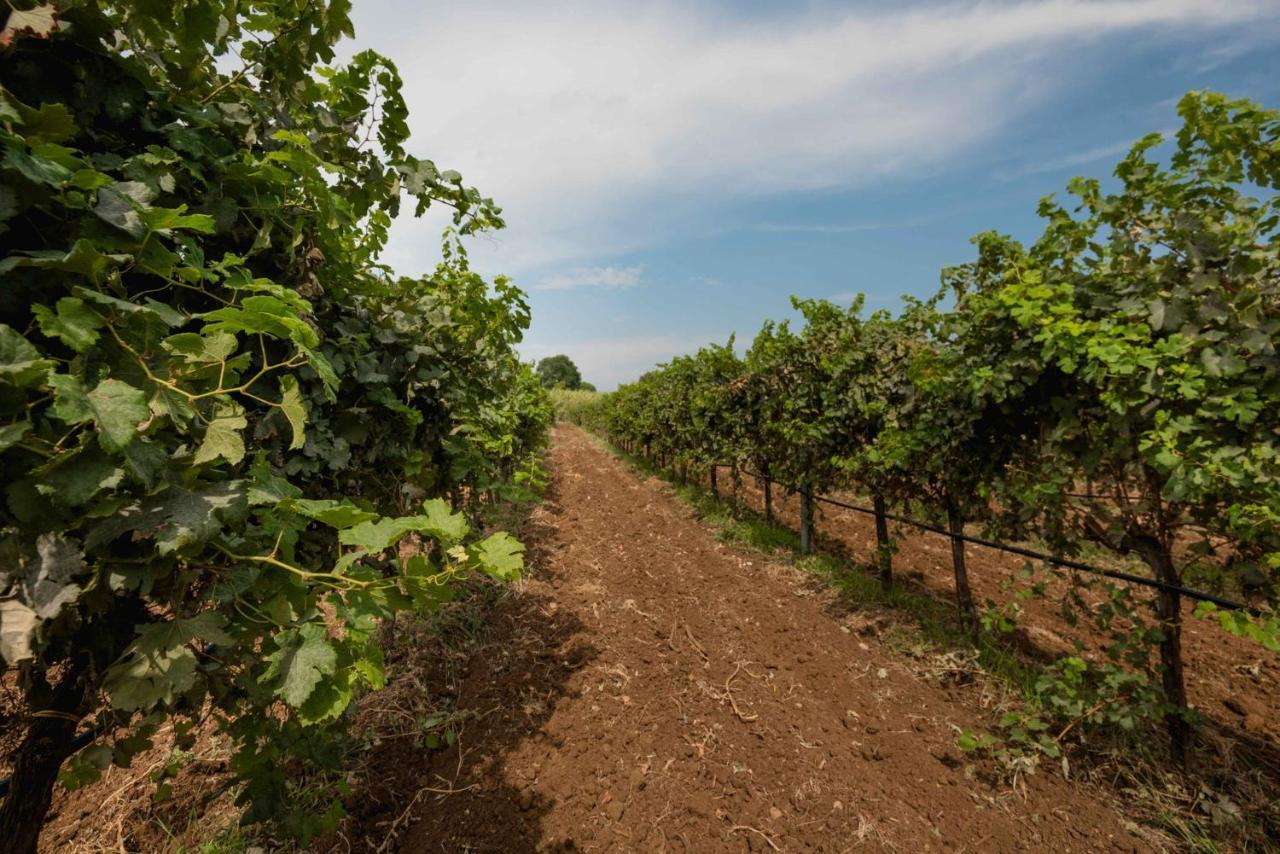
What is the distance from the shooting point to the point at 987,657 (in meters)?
4.22

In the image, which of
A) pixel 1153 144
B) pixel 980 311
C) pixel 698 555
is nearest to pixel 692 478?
pixel 698 555

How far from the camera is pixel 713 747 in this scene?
3.29 metres

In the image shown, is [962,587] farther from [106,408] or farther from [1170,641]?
[106,408]

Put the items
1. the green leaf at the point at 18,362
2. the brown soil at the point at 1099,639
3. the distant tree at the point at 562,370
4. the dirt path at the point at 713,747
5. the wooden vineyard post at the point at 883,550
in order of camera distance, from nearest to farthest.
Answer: the green leaf at the point at 18,362 → the dirt path at the point at 713,747 → the brown soil at the point at 1099,639 → the wooden vineyard post at the point at 883,550 → the distant tree at the point at 562,370

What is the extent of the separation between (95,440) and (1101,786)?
478cm

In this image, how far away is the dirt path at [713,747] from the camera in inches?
106

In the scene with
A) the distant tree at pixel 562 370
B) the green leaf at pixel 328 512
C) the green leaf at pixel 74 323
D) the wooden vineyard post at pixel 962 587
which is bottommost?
the wooden vineyard post at pixel 962 587

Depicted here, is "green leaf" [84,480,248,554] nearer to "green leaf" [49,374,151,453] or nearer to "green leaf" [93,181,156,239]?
"green leaf" [49,374,151,453]

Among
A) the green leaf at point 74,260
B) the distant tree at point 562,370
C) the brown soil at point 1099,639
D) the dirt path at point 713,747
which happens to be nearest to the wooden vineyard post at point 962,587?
the brown soil at point 1099,639

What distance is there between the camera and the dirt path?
2697mm

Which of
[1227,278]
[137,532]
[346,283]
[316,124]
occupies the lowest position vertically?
[137,532]

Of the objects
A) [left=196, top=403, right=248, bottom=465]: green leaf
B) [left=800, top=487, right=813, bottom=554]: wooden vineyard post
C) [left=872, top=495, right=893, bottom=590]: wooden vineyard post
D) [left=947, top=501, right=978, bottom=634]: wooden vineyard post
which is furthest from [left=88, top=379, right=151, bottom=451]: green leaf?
[left=800, top=487, right=813, bottom=554]: wooden vineyard post

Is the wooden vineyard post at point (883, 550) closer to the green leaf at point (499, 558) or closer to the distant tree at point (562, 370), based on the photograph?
the green leaf at point (499, 558)

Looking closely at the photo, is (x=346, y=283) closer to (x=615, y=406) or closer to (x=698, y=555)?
(x=698, y=555)
